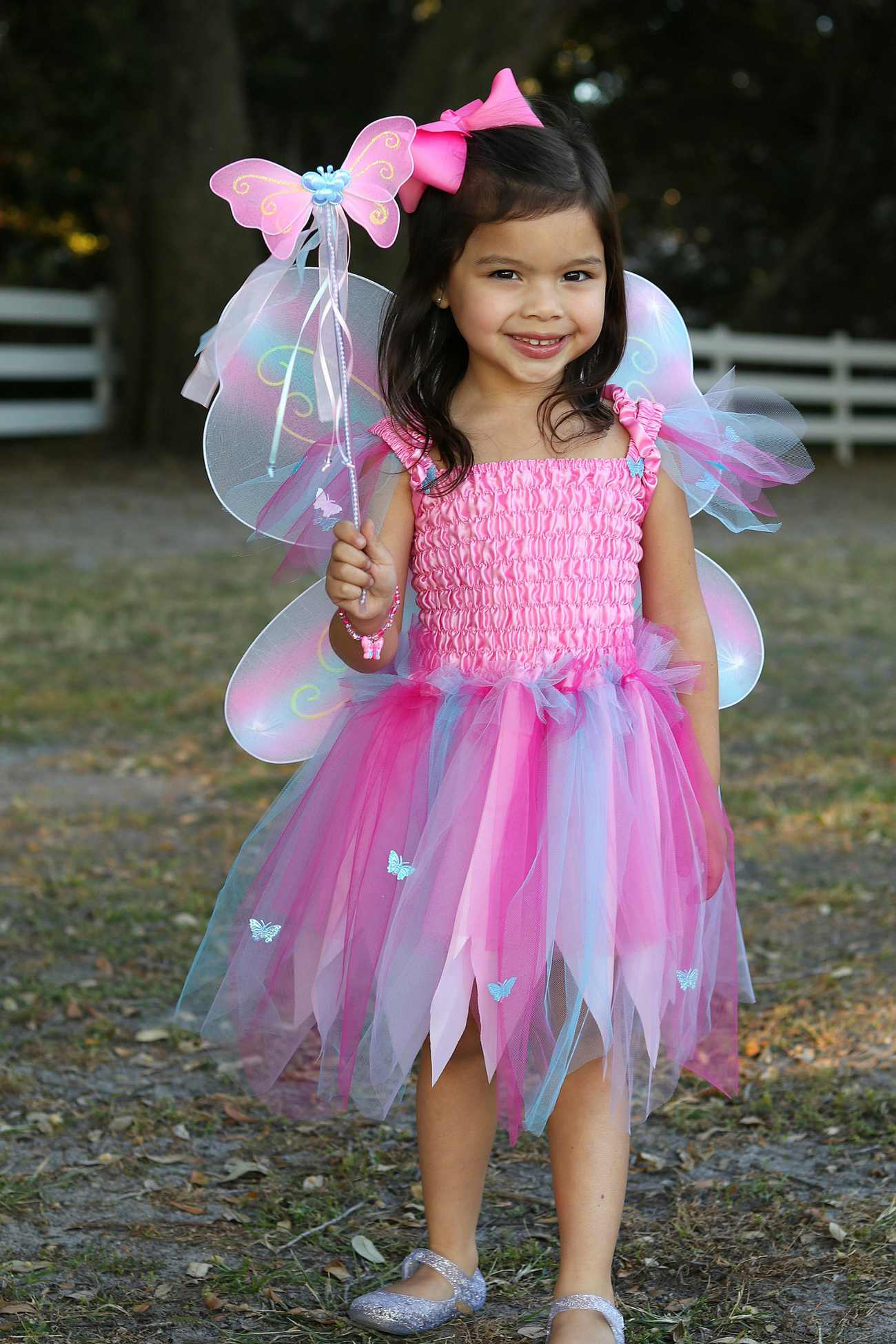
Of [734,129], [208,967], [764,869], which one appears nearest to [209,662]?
[764,869]

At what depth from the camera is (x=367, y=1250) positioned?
2.03 metres

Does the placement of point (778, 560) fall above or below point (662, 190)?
below

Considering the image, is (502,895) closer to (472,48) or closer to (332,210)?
(332,210)

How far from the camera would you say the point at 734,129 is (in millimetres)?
17391

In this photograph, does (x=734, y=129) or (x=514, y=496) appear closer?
(x=514, y=496)

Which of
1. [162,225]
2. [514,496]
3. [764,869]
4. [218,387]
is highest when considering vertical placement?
[162,225]

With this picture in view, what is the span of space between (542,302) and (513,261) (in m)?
0.07

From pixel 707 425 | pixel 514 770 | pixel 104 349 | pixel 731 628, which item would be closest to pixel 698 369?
pixel 104 349

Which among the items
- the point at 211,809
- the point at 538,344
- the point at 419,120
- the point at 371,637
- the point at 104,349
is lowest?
the point at 211,809

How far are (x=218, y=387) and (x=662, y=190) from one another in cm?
1728

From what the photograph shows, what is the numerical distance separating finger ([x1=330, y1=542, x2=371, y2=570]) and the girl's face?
A: 0.35 metres

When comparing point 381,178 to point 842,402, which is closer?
point 381,178

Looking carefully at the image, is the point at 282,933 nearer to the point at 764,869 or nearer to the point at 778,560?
the point at 764,869

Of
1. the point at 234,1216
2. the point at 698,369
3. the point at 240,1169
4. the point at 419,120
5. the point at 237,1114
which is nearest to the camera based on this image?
the point at 234,1216
